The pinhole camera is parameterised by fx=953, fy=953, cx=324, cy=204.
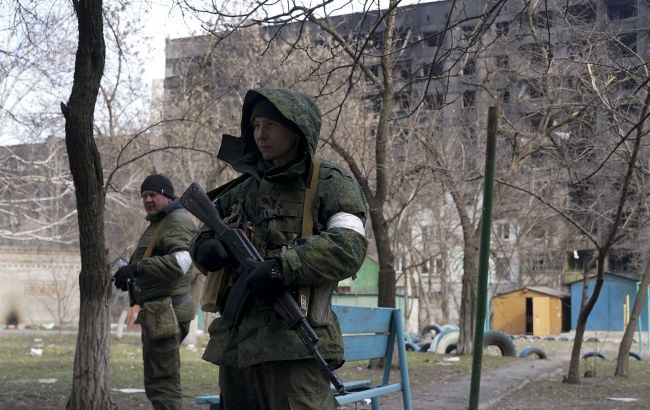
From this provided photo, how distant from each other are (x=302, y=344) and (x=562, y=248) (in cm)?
3496

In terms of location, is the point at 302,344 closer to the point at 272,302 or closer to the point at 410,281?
the point at 272,302

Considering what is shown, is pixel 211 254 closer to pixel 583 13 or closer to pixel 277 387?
pixel 277 387

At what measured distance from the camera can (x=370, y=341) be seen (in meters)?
6.81

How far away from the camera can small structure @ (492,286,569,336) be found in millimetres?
44125

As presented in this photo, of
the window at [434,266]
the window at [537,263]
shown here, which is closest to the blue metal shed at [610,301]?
the window at [537,263]

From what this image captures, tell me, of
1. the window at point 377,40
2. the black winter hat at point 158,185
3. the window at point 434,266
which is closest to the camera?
the black winter hat at point 158,185

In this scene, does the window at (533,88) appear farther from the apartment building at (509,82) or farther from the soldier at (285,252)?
the soldier at (285,252)

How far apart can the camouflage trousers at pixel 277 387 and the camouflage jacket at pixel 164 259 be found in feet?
11.2

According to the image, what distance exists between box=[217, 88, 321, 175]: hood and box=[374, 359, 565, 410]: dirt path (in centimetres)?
581

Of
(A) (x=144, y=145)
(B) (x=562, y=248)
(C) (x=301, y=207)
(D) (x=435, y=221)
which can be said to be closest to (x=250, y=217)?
(C) (x=301, y=207)

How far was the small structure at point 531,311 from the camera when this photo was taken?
44125 mm

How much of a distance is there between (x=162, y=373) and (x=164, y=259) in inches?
32.4

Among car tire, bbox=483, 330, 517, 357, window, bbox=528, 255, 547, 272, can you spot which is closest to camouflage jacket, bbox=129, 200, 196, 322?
car tire, bbox=483, 330, 517, 357

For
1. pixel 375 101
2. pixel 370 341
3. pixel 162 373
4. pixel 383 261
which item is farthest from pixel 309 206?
pixel 375 101
